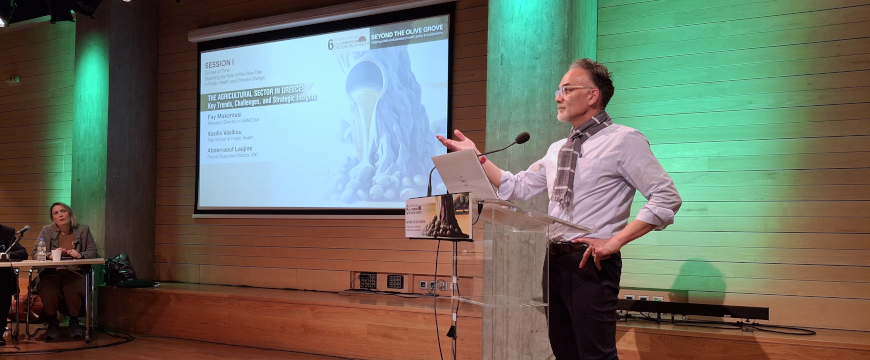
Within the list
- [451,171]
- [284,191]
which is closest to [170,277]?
[284,191]

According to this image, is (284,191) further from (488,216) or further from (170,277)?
(488,216)

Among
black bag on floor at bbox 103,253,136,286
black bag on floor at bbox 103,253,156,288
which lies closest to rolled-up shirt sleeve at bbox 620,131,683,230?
black bag on floor at bbox 103,253,156,288

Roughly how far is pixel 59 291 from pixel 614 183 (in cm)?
514

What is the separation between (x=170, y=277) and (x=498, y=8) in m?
4.53

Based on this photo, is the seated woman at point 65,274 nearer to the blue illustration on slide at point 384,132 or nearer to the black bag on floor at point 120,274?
the black bag on floor at point 120,274

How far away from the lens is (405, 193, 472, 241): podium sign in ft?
7.10

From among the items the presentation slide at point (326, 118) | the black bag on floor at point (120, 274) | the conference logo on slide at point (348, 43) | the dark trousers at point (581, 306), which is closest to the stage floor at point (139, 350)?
the black bag on floor at point (120, 274)

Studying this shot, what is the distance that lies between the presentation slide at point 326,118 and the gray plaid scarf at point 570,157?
9.12ft

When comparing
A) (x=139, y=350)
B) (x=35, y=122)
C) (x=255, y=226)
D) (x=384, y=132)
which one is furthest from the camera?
(x=35, y=122)

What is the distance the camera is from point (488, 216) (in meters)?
2.20

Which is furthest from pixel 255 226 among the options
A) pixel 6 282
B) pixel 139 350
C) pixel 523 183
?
pixel 523 183

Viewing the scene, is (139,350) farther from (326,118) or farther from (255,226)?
(326,118)

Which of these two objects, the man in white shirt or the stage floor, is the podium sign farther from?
the stage floor

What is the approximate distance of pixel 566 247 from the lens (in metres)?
2.21
